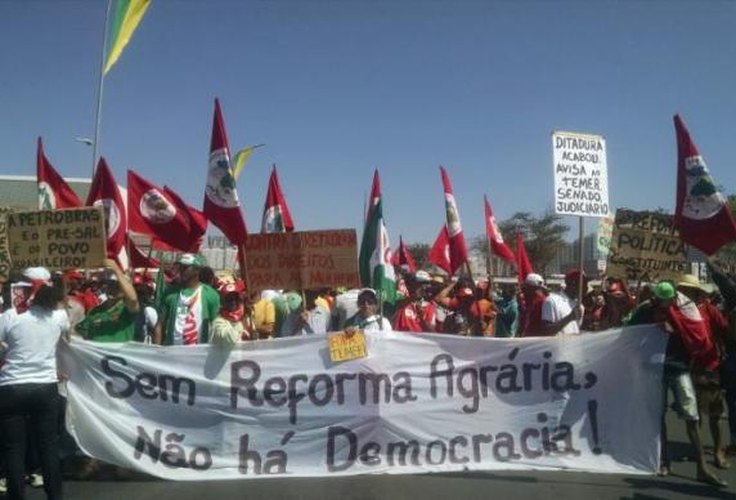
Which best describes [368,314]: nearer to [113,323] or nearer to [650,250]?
[113,323]

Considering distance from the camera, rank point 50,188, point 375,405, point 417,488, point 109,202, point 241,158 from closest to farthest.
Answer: point 417,488 → point 375,405 → point 109,202 → point 50,188 → point 241,158

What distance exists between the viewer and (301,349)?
577 cm

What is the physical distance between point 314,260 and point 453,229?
2983 millimetres

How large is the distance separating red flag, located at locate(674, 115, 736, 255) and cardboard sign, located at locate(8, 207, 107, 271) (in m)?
5.62

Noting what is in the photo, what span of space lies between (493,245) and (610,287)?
8.34 feet

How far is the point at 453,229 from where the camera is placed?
8.98 m

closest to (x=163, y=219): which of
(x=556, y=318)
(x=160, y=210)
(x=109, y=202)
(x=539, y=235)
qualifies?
(x=160, y=210)

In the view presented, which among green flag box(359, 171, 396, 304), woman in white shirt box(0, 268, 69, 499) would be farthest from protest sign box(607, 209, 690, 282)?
woman in white shirt box(0, 268, 69, 499)

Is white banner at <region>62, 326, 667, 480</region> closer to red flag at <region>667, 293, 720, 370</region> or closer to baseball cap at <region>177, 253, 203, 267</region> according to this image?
red flag at <region>667, 293, 720, 370</region>

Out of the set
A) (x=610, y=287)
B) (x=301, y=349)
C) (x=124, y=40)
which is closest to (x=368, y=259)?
(x=301, y=349)

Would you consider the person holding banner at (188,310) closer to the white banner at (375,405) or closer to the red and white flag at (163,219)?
the white banner at (375,405)

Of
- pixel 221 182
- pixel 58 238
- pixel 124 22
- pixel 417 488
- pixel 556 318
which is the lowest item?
pixel 417 488

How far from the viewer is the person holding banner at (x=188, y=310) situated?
249 inches

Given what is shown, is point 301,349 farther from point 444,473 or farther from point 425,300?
point 425,300
